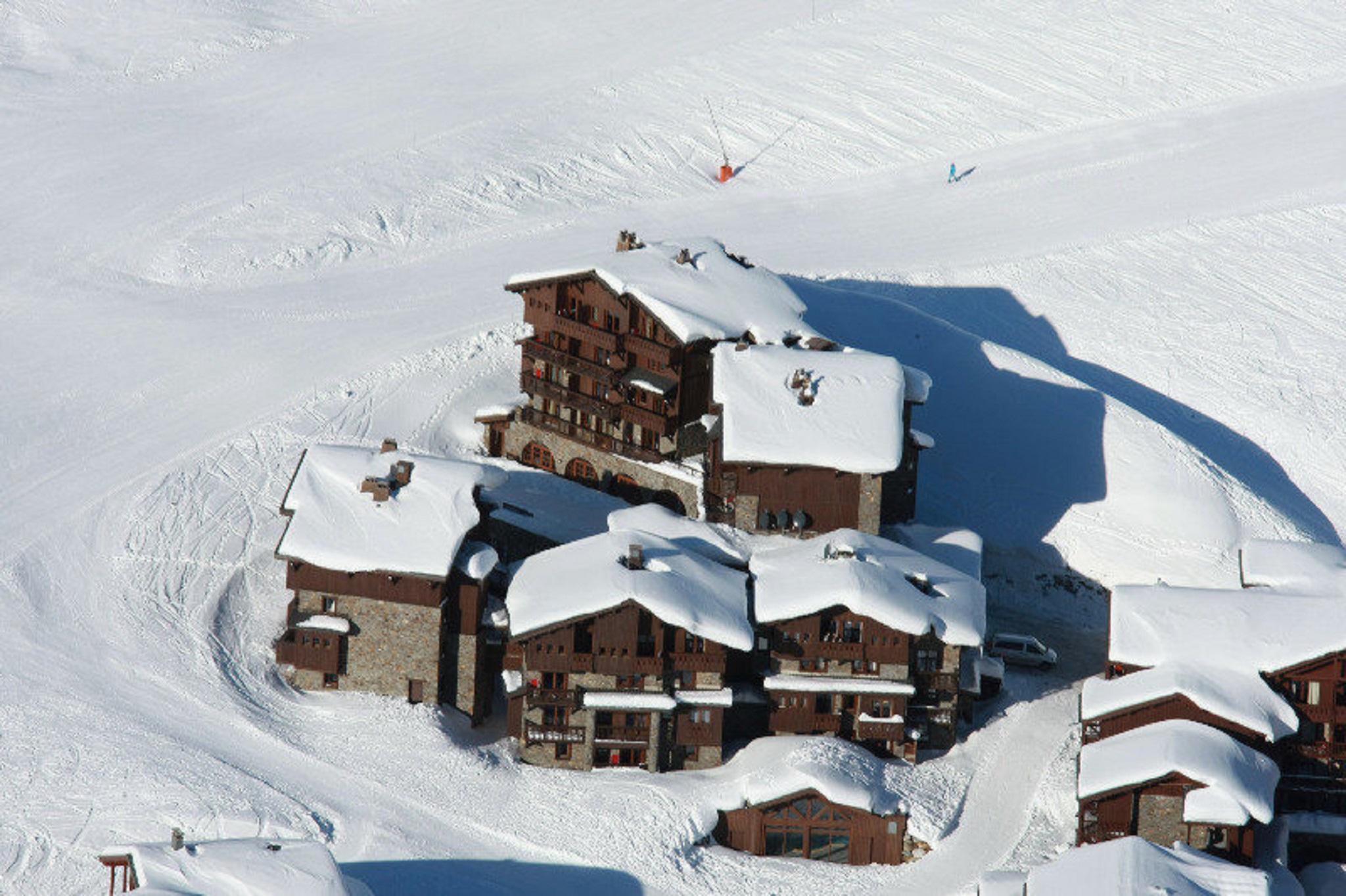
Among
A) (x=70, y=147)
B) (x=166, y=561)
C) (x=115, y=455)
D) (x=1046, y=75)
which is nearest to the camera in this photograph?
(x=166, y=561)

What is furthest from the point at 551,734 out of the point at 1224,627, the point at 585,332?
the point at 1224,627

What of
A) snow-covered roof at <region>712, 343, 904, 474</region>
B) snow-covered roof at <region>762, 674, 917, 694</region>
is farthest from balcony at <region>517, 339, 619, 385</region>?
snow-covered roof at <region>762, 674, 917, 694</region>

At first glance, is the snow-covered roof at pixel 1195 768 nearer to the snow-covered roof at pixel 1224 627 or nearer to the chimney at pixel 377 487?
the snow-covered roof at pixel 1224 627

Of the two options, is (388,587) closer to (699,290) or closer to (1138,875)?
(699,290)

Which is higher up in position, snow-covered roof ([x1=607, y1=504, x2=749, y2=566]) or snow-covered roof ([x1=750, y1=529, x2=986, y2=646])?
snow-covered roof ([x1=607, y1=504, x2=749, y2=566])

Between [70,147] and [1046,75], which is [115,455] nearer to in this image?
[70,147]

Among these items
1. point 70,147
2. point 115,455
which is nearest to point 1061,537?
point 115,455

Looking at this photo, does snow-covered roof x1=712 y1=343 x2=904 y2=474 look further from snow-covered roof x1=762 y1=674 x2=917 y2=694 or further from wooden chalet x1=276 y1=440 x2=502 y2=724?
wooden chalet x1=276 y1=440 x2=502 y2=724

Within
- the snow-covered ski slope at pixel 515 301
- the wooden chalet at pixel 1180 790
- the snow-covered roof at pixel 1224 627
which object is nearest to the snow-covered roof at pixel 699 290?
the snow-covered ski slope at pixel 515 301
